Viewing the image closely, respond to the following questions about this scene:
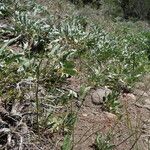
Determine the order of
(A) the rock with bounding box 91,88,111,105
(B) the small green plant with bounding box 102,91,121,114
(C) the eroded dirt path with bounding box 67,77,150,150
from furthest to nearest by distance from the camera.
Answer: (A) the rock with bounding box 91,88,111,105 < (B) the small green plant with bounding box 102,91,121,114 < (C) the eroded dirt path with bounding box 67,77,150,150

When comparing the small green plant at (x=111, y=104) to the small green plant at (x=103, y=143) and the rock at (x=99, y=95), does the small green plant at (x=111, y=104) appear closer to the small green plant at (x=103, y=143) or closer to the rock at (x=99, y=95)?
the rock at (x=99, y=95)

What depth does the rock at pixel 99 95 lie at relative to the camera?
460cm

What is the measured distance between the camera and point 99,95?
4.67 meters

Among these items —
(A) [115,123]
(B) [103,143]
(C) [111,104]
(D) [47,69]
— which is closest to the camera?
(B) [103,143]

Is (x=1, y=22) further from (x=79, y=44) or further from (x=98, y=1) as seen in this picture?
(x=98, y=1)

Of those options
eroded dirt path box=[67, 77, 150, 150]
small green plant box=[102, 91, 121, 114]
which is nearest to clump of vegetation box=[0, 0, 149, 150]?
small green plant box=[102, 91, 121, 114]

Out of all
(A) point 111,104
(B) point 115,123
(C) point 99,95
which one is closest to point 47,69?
(C) point 99,95

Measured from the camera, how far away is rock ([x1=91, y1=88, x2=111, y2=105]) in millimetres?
4596

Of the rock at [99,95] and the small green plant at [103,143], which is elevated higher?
the small green plant at [103,143]

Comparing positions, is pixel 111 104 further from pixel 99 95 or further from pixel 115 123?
pixel 115 123

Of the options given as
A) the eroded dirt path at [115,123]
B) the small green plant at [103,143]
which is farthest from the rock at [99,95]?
the small green plant at [103,143]

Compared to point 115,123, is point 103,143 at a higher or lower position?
higher

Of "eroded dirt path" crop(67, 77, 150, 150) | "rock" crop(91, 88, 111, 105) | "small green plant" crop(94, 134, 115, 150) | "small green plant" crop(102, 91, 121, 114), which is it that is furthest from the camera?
"rock" crop(91, 88, 111, 105)

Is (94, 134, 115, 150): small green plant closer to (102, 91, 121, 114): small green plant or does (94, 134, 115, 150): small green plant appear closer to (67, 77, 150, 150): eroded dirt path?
(67, 77, 150, 150): eroded dirt path
